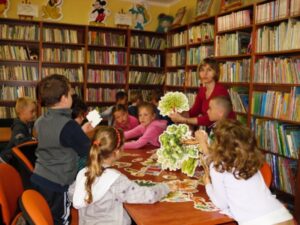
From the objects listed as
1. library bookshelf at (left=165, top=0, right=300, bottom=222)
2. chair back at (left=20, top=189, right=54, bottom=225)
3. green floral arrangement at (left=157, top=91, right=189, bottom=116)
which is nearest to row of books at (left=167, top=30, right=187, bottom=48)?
library bookshelf at (left=165, top=0, right=300, bottom=222)

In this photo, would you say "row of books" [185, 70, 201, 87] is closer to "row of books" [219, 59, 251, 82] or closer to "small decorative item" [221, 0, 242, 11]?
"row of books" [219, 59, 251, 82]

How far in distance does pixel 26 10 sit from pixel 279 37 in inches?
155

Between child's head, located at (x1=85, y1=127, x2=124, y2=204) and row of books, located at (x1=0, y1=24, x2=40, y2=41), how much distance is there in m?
4.17

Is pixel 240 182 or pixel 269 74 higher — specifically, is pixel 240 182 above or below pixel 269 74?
below

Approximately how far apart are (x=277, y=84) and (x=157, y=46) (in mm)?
3035

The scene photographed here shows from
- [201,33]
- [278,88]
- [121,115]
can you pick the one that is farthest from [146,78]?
[278,88]

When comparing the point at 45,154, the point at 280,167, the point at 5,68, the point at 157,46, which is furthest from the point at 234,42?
the point at 5,68

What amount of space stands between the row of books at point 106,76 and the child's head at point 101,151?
163 inches

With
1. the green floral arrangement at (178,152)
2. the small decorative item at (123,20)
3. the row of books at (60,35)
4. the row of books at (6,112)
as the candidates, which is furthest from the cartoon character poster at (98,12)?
the green floral arrangement at (178,152)

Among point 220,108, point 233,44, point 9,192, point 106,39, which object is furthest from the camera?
point 106,39

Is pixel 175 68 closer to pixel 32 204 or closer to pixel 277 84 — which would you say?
pixel 277 84

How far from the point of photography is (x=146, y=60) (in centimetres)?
616

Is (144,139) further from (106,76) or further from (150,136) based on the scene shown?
(106,76)

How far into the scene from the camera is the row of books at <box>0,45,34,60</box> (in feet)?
17.1
